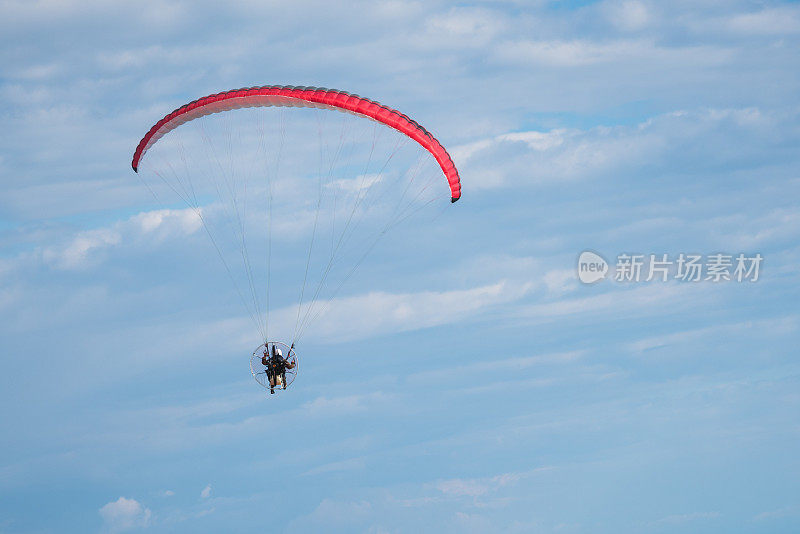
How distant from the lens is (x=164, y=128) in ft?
204

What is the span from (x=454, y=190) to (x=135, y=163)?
52.7 ft

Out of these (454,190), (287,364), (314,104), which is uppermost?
(314,104)

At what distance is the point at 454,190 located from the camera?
59594 millimetres

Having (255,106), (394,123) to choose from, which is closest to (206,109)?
(255,106)

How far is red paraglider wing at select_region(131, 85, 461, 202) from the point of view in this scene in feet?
191

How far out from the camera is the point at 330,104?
5828 cm

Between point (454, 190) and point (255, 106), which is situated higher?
Result: point (255, 106)

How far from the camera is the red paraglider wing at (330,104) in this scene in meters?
58.3

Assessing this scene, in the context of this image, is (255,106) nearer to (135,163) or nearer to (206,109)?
(206,109)

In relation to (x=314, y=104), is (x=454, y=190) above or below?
below

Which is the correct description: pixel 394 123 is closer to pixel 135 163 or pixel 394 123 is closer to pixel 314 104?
pixel 314 104

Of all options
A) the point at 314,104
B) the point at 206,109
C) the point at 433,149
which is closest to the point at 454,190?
the point at 433,149

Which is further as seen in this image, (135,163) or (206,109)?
(135,163)

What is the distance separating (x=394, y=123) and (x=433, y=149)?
6.92 ft
